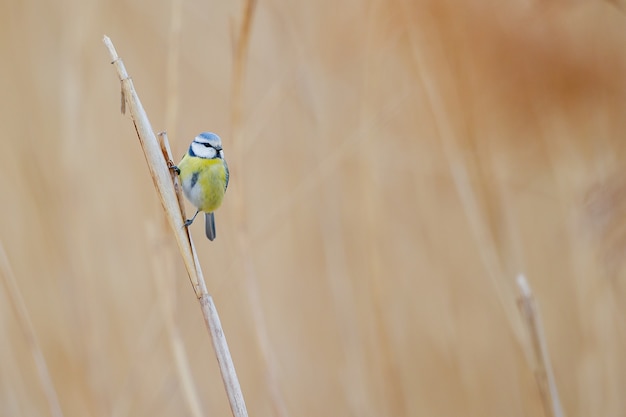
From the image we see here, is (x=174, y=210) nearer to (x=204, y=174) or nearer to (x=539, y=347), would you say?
(x=204, y=174)

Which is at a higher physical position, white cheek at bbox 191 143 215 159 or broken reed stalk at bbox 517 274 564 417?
white cheek at bbox 191 143 215 159

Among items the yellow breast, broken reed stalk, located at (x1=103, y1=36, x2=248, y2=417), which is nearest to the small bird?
the yellow breast

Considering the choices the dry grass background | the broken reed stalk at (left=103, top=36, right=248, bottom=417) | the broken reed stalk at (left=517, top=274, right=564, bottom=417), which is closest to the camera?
the broken reed stalk at (left=103, top=36, right=248, bottom=417)

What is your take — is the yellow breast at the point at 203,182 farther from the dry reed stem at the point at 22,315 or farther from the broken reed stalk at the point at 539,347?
the broken reed stalk at the point at 539,347

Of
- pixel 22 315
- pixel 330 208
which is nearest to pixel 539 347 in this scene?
pixel 330 208

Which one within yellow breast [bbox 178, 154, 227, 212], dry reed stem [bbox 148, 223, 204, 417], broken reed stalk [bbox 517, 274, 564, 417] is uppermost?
yellow breast [bbox 178, 154, 227, 212]

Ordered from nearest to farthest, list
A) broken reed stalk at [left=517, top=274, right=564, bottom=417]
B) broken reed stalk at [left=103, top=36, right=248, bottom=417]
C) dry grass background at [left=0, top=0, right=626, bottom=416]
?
broken reed stalk at [left=103, top=36, right=248, bottom=417], broken reed stalk at [left=517, top=274, right=564, bottom=417], dry grass background at [left=0, top=0, right=626, bottom=416]

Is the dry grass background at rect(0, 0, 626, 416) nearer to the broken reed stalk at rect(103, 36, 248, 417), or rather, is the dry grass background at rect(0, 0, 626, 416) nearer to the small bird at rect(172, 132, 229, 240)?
the small bird at rect(172, 132, 229, 240)
